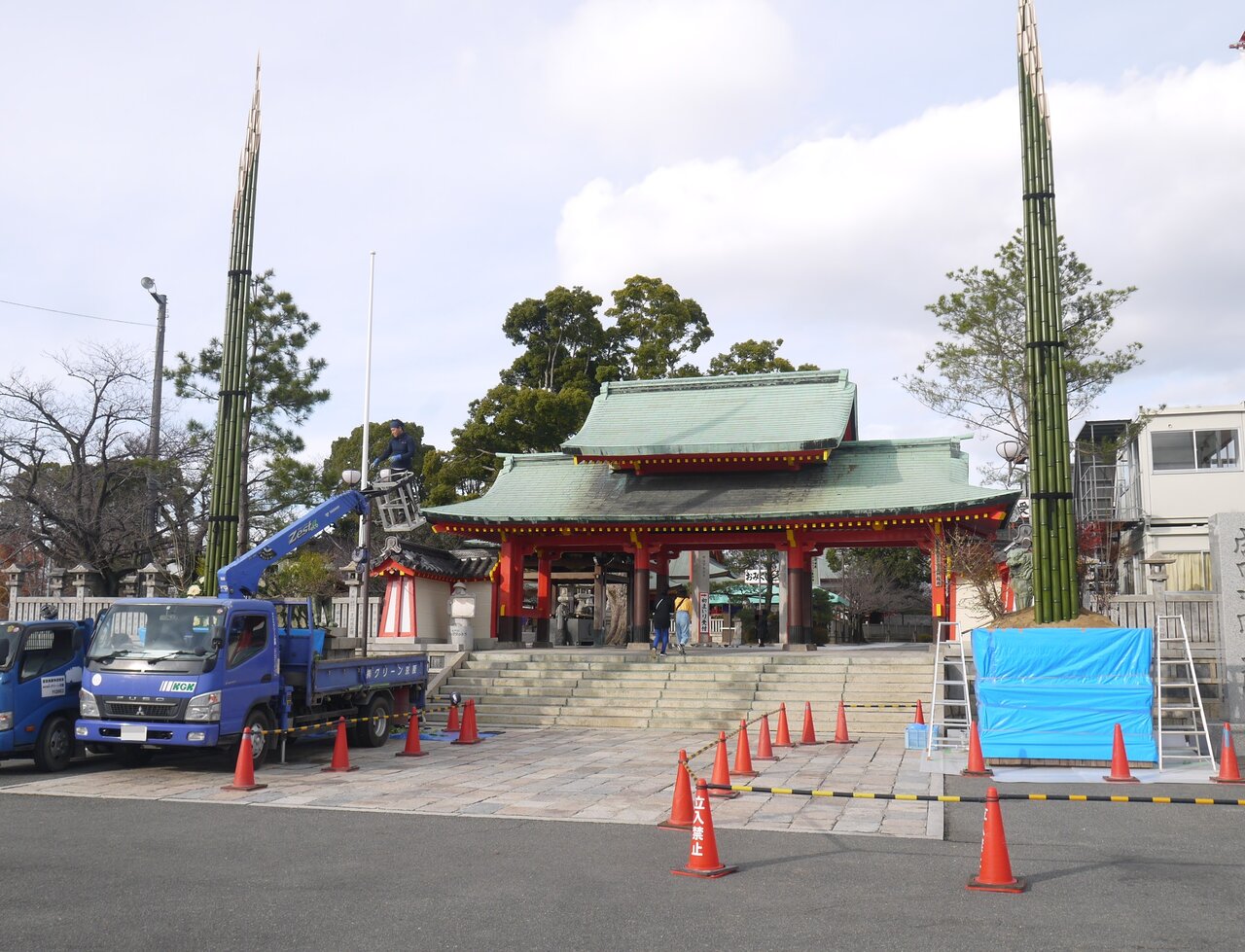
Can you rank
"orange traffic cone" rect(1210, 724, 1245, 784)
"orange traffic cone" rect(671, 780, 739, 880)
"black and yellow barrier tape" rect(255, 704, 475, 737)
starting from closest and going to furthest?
"orange traffic cone" rect(671, 780, 739, 880)
"orange traffic cone" rect(1210, 724, 1245, 784)
"black and yellow barrier tape" rect(255, 704, 475, 737)

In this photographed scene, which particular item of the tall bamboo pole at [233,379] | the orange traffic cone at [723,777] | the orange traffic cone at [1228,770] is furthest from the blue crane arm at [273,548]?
the orange traffic cone at [1228,770]

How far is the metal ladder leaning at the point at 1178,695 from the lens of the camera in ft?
47.9

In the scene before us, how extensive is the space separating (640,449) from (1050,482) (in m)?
11.4

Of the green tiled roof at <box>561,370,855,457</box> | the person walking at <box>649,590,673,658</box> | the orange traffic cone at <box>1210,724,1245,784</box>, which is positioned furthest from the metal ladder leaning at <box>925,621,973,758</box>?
the green tiled roof at <box>561,370,855,457</box>

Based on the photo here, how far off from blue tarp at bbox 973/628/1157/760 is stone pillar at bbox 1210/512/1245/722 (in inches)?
197

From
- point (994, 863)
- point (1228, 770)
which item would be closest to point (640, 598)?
point (1228, 770)

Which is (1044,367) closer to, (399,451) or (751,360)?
(399,451)

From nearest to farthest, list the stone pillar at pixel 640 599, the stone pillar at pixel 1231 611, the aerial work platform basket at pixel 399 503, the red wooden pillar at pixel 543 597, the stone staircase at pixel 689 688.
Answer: the aerial work platform basket at pixel 399 503
the stone pillar at pixel 1231 611
the stone staircase at pixel 689 688
the stone pillar at pixel 640 599
the red wooden pillar at pixel 543 597

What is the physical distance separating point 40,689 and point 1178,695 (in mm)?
17612

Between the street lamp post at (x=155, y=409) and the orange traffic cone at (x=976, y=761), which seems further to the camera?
the street lamp post at (x=155, y=409)

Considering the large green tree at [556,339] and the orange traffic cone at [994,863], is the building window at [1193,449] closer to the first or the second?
the large green tree at [556,339]

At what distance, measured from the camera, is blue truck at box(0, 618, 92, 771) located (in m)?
13.2

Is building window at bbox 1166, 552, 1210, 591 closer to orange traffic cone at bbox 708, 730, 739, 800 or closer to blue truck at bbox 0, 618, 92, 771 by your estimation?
orange traffic cone at bbox 708, 730, 739, 800

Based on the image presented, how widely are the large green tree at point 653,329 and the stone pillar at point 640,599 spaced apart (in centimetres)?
1948
